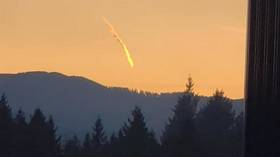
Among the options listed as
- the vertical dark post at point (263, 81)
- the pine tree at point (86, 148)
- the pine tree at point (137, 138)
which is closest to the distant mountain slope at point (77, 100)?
the pine tree at point (137, 138)

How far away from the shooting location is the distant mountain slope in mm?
9961

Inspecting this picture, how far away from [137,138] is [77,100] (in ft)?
4.85

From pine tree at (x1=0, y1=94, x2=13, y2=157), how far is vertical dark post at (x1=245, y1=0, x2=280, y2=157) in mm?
7369

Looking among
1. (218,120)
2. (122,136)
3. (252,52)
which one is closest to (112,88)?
(122,136)

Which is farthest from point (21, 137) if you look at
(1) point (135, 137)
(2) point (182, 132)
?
(2) point (182, 132)

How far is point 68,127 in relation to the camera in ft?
36.2

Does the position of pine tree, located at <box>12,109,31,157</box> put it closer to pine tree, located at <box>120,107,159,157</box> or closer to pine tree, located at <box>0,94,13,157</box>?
pine tree, located at <box>0,94,13,157</box>

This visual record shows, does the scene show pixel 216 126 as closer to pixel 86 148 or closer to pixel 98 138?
pixel 98 138

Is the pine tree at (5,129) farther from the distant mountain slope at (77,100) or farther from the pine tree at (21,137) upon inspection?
the distant mountain slope at (77,100)

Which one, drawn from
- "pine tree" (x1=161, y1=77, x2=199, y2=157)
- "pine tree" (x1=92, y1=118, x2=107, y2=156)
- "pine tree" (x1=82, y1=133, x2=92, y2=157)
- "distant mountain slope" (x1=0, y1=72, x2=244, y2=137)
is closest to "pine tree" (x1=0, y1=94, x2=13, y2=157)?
"distant mountain slope" (x1=0, y1=72, x2=244, y2=137)

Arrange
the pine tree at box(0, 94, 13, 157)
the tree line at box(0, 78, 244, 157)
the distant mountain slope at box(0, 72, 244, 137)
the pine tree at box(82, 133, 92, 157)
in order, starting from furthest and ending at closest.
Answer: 1. the pine tree at box(82, 133, 92, 157)
2. the tree line at box(0, 78, 244, 157)
3. the pine tree at box(0, 94, 13, 157)
4. the distant mountain slope at box(0, 72, 244, 137)

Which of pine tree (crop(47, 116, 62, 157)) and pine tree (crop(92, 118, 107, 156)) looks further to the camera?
pine tree (crop(92, 118, 107, 156))

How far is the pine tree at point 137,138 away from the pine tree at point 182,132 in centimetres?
20

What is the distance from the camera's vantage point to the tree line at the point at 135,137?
10.2m
